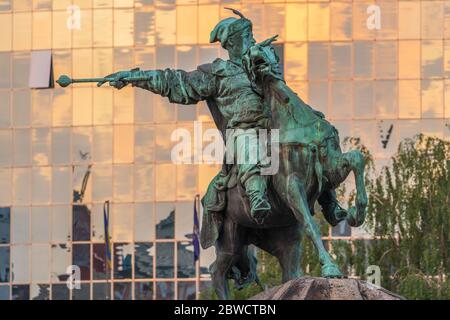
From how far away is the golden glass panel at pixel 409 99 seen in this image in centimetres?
7975

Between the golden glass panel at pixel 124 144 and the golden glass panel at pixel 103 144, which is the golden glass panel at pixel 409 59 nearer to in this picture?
the golden glass panel at pixel 124 144

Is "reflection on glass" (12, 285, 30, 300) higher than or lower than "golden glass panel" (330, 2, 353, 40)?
lower

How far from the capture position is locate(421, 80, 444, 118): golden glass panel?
79.7 metres

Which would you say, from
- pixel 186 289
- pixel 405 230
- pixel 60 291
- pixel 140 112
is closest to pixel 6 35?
pixel 140 112

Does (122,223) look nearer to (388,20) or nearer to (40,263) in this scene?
(40,263)

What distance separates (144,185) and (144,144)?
1.68 metres

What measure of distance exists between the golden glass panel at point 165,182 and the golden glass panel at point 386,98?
8.68 meters

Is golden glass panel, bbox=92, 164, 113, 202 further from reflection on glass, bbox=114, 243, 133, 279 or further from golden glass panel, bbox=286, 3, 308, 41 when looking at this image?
golden glass panel, bbox=286, 3, 308, 41

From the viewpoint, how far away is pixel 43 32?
82.1 meters

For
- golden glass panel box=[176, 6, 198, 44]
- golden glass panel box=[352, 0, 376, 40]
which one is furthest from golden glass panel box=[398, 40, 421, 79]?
golden glass panel box=[176, 6, 198, 44]

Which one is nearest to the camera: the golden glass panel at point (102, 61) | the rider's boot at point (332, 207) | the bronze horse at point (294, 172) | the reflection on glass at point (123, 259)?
the bronze horse at point (294, 172)

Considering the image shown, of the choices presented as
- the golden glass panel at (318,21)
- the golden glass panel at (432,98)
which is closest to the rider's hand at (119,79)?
the golden glass panel at (318,21)

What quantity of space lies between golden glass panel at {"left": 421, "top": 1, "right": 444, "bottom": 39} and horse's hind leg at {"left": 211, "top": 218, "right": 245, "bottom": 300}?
51.1 metres
